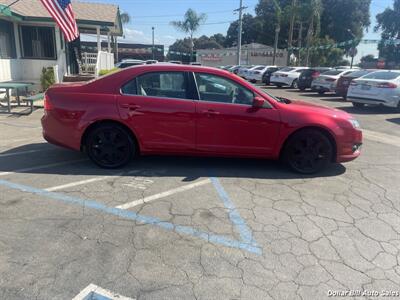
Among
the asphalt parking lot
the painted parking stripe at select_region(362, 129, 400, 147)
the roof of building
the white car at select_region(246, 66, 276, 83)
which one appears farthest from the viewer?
the white car at select_region(246, 66, 276, 83)

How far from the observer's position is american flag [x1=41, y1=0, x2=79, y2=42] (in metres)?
9.92

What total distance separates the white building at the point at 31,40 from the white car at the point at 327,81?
10.7 m

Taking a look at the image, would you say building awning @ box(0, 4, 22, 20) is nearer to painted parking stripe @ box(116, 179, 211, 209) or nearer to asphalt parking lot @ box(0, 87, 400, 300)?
asphalt parking lot @ box(0, 87, 400, 300)

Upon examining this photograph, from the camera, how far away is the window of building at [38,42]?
14.1m

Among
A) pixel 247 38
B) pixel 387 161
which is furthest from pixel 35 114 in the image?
pixel 247 38

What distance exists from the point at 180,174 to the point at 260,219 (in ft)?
5.29

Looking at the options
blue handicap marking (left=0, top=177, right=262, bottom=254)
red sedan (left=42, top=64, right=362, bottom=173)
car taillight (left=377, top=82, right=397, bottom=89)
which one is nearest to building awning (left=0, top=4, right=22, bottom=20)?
red sedan (left=42, top=64, right=362, bottom=173)

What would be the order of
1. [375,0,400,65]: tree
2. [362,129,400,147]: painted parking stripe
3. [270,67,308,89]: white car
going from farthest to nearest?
[375,0,400,65]: tree
[270,67,308,89]: white car
[362,129,400,147]: painted parking stripe

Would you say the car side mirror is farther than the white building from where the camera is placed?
No

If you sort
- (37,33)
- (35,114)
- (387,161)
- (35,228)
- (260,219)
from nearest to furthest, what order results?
1. (35,228)
2. (260,219)
3. (387,161)
4. (35,114)
5. (37,33)

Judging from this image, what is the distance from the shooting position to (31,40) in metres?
14.2

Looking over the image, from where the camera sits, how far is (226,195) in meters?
4.29

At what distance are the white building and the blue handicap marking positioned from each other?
32.8 ft

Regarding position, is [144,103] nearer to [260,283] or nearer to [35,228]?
[35,228]
